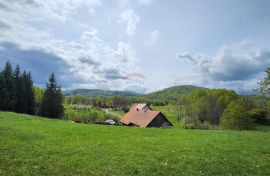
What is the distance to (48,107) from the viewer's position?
9562cm

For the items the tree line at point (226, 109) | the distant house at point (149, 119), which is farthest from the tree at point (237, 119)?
the distant house at point (149, 119)

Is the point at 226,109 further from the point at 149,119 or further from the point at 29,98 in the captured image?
the point at 29,98

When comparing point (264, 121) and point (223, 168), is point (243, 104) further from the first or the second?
point (223, 168)

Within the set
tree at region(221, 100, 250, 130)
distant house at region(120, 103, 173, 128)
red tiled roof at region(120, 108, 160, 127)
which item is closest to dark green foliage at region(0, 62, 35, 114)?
red tiled roof at region(120, 108, 160, 127)

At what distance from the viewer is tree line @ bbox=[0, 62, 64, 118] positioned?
93.4 m

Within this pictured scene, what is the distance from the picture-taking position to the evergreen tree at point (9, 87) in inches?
3681

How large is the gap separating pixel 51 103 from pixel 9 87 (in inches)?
623

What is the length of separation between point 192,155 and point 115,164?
23.3 feet

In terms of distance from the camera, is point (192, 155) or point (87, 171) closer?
point (87, 171)

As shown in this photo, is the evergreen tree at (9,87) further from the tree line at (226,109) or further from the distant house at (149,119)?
the tree line at (226,109)

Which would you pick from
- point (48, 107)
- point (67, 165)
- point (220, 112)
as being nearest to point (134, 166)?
point (67, 165)

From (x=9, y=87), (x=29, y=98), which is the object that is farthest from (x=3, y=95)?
(x=29, y=98)

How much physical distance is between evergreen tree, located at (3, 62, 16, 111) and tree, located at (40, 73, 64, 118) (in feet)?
33.2

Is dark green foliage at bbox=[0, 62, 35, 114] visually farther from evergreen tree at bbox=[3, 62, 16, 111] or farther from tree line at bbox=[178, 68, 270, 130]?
tree line at bbox=[178, 68, 270, 130]
